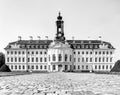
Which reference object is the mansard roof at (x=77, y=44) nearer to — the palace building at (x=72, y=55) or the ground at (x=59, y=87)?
the palace building at (x=72, y=55)

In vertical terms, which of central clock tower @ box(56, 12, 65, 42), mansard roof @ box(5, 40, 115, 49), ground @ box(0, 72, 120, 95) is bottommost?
ground @ box(0, 72, 120, 95)

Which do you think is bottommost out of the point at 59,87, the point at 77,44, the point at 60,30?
the point at 59,87

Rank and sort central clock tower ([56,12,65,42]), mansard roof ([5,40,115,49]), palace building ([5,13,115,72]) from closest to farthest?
central clock tower ([56,12,65,42]), palace building ([5,13,115,72]), mansard roof ([5,40,115,49])

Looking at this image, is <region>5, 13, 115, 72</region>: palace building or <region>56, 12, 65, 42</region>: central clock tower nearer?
<region>56, 12, 65, 42</region>: central clock tower

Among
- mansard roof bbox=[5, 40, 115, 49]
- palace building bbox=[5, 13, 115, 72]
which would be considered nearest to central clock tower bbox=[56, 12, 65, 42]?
palace building bbox=[5, 13, 115, 72]

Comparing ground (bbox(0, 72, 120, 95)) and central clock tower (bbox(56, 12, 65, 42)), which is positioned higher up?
central clock tower (bbox(56, 12, 65, 42))

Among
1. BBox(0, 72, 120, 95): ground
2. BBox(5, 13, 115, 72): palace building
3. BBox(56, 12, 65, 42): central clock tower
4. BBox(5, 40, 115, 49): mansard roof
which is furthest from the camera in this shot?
BBox(5, 40, 115, 49): mansard roof

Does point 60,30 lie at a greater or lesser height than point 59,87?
greater

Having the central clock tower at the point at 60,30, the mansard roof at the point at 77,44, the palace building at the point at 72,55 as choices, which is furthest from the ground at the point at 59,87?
the mansard roof at the point at 77,44

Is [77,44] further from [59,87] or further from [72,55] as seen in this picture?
[59,87]

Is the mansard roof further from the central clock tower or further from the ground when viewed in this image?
the ground

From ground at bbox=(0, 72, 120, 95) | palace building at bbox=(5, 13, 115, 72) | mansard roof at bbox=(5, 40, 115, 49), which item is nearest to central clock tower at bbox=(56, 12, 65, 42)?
palace building at bbox=(5, 13, 115, 72)

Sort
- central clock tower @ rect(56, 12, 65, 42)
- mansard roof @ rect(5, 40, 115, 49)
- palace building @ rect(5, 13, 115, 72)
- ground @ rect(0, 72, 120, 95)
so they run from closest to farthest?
ground @ rect(0, 72, 120, 95)
central clock tower @ rect(56, 12, 65, 42)
palace building @ rect(5, 13, 115, 72)
mansard roof @ rect(5, 40, 115, 49)

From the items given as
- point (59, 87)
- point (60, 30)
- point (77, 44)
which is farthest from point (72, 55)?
point (59, 87)
